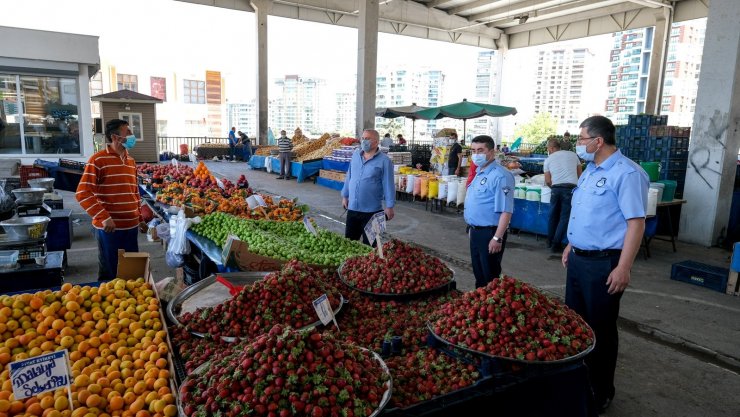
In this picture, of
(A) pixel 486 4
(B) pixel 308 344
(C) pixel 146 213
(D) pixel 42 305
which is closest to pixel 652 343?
(B) pixel 308 344

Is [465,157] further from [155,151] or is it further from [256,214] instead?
[155,151]

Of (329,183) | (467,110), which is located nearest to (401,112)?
(467,110)

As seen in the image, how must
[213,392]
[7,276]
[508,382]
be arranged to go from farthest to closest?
[7,276]
[508,382]
[213,392]

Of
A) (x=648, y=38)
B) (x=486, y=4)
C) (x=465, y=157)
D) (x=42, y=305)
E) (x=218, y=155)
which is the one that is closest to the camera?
(x=42, y=305)

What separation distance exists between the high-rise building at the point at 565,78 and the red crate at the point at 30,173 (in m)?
61.9

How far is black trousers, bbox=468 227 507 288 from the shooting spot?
4.32 metres

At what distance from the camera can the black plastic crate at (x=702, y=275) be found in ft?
19.3

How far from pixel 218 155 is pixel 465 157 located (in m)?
16.1

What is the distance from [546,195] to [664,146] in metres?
3.35

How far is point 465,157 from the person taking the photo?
12445mm

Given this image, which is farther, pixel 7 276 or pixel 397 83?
pixel 397 83

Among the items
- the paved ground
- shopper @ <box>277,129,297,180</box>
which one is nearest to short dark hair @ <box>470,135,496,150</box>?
the paved ground

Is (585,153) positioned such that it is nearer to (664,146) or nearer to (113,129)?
(113,129)

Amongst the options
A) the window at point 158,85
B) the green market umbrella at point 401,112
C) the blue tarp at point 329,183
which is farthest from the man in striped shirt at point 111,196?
the window at point 158,85
